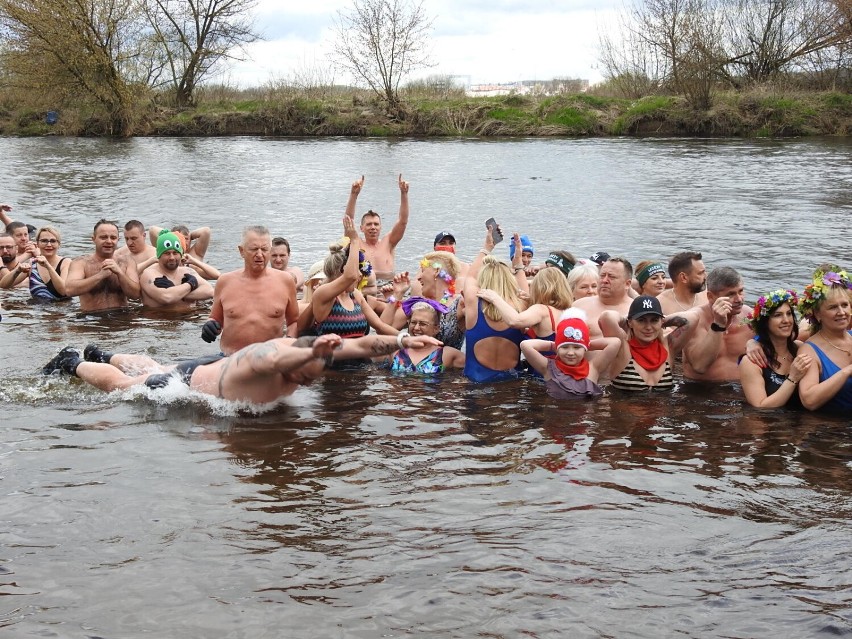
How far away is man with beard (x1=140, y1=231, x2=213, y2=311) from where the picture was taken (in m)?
10.9

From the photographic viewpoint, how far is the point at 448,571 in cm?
445

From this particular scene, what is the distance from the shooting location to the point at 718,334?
302 inches

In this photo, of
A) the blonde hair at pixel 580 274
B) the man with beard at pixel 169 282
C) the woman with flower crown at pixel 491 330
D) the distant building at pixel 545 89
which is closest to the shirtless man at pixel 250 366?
the woman with flower crown at pixel 491 330

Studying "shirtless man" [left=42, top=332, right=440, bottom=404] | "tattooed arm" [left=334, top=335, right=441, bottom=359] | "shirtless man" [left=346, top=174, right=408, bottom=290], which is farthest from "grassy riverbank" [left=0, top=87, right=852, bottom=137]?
"tattooed arm" [left=334, top=335, right=441, bottom=359]

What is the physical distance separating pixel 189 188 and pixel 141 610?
21033 mm

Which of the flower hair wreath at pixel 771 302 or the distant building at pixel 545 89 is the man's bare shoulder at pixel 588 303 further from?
the distant building at pixel 545 89

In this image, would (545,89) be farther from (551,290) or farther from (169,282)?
(551,290)

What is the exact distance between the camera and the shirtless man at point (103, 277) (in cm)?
1071

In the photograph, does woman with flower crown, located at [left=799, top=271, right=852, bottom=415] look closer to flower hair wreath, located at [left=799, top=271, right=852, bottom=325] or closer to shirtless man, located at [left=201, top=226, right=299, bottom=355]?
flower hair wreath, located at [left=799, top=271, right=852, bottom=325]

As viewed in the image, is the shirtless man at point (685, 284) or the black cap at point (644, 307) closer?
the black cap at point (644, 307)

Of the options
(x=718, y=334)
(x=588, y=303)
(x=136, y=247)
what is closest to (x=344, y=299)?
(x=588, y=303)

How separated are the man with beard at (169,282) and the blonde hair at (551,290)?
4.95 m

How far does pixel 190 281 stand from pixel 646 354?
6113 mm

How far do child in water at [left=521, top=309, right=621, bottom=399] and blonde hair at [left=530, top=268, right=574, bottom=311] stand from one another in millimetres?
398
